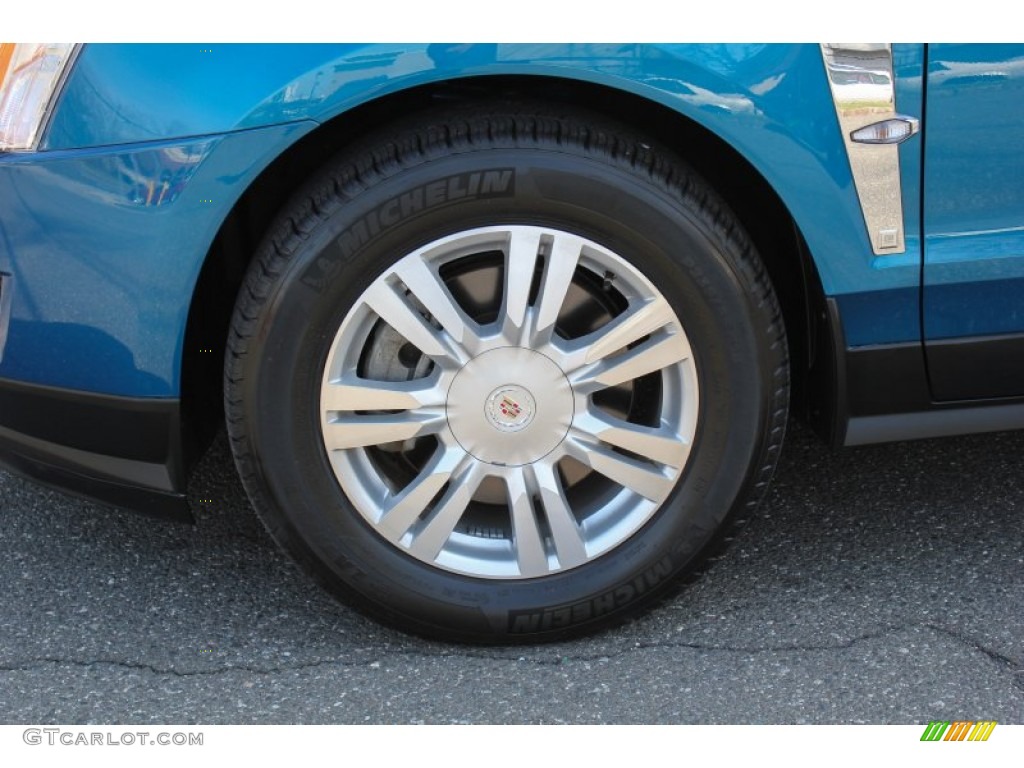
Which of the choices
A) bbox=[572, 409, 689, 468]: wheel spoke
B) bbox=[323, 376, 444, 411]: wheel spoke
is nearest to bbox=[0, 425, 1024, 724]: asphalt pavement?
bbox=[572, 409, 689, 468]: wheel spoke

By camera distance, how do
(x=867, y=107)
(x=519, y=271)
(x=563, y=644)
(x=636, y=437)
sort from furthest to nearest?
(x=563, y=644), (x=636, y=437), (x=519, y=271), (x=867, y=107)

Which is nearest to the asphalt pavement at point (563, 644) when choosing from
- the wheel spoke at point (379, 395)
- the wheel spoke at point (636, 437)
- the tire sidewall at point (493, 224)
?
the tire sidewall at point (493, 224)

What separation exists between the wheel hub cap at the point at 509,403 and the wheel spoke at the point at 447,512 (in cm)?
5

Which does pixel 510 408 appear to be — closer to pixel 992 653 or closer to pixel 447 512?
pixel 447 512

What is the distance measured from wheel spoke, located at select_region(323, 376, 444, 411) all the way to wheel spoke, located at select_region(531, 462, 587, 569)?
8.9 inches

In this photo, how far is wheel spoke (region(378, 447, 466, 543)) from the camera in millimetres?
2346

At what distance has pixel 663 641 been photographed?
2451 mm

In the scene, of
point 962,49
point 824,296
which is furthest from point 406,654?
point 962,49

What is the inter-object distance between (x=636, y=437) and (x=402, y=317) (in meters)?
0.46

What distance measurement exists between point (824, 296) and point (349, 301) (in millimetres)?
797

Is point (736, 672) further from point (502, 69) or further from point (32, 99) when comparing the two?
point (32, 99)

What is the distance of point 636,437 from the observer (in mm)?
2352
